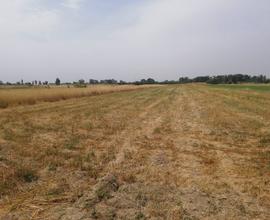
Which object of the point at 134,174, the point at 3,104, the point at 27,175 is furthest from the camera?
the point at 3,104

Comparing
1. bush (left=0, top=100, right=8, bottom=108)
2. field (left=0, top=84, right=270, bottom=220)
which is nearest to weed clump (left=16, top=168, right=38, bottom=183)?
field (left=0, top=84, right=270, bottom=220)

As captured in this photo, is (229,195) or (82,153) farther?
(82,153)

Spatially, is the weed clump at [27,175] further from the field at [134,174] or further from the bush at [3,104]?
the bush at [3,104]

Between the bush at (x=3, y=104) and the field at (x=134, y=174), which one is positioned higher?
the field at (x=134, y=174)

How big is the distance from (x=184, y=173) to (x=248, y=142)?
4672mm

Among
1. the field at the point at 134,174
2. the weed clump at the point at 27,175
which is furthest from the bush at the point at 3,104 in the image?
the weed clump at the point at 27,175

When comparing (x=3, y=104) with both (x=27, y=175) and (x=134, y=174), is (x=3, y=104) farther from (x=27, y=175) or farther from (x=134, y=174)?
(x=134, y=174)

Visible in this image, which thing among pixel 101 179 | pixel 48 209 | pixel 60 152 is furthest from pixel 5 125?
pixel 48 209

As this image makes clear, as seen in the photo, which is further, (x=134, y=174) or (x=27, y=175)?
(x=134, y=174)

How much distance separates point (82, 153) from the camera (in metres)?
10.1

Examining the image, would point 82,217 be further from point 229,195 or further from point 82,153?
point 82,153

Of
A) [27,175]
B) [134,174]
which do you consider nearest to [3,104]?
[27,175]

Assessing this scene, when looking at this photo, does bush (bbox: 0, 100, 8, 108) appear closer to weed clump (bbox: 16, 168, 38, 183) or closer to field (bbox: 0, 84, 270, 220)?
field (bbox: 0, 84, 270, 220)

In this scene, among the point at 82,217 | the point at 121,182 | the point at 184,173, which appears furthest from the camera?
the point at 184,173
